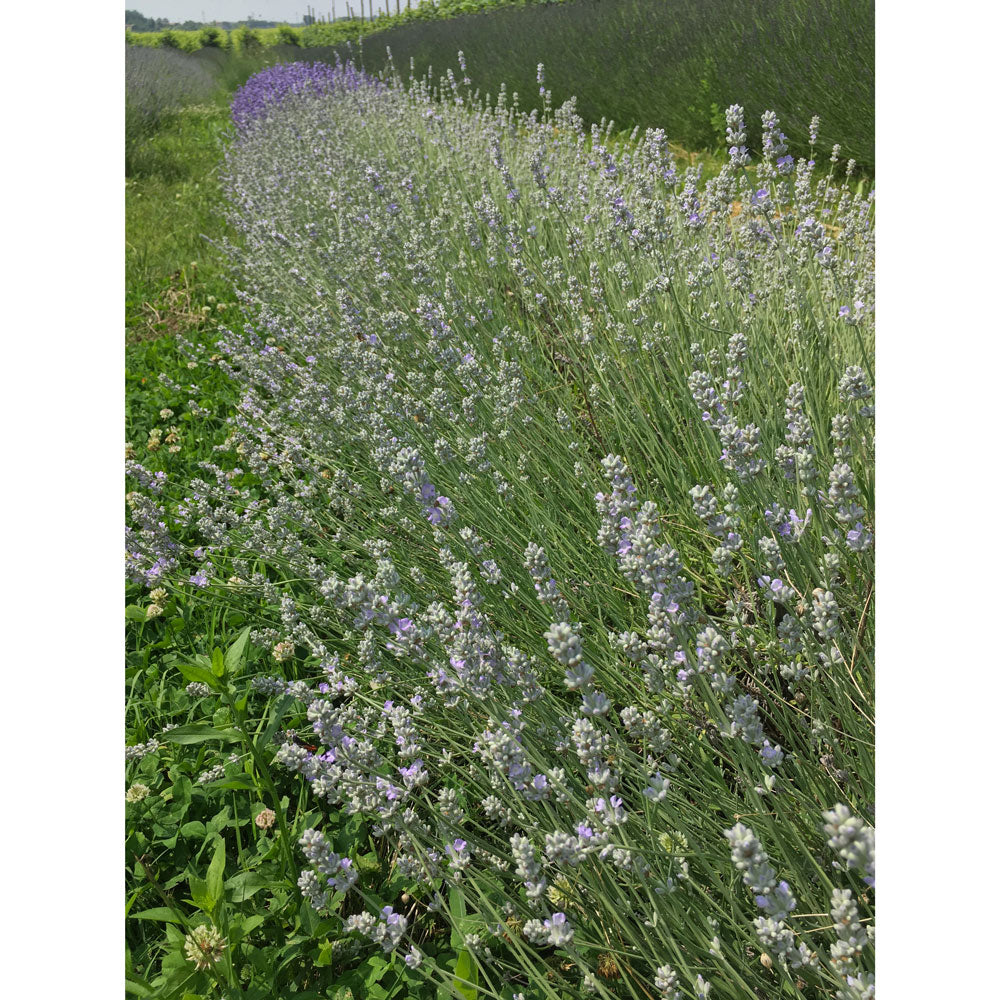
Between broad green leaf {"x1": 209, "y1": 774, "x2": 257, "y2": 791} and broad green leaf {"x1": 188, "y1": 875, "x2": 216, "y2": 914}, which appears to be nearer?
broad green leaf {"x1": 188, "y1": 875, "x2": 216, "y2": 914}

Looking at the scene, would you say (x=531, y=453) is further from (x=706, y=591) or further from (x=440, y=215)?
(x=440, y=215)

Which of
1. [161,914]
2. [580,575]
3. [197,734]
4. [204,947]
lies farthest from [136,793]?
[580,575]

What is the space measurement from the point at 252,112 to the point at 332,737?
31.9ft

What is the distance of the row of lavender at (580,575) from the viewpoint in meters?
0.88

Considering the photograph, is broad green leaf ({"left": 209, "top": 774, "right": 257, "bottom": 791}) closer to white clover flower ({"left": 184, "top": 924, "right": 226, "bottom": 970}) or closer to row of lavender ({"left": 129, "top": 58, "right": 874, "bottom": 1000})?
row of lavender ({"left": 129, "top": 58, "right": 874, "bottom": 1000})

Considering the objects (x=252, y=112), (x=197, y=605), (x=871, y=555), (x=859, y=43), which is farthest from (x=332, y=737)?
(x=252, y=112)

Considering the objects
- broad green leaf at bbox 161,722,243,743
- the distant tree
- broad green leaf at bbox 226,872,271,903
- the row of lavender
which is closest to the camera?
the row of lavender

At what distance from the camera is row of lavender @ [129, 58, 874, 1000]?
0.88m

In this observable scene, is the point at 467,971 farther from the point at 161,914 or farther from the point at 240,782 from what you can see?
the point at 240,782

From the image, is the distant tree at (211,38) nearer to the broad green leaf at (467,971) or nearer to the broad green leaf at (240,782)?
the broad green leaf at (240,782)

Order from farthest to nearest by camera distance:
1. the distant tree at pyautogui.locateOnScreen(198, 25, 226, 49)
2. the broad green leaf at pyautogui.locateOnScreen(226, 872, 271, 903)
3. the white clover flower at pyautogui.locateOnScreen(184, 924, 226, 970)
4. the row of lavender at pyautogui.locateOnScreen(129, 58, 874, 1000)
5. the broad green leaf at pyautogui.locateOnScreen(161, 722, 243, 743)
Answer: the distant tree at pyautogui.locateOnScreen(198, 25, 226, 49)
the broad green leaf at pyautogui.locateOnScreen(161, 722, 243, 743)
the broad green leaf at pyautogui.locateOnScreen(226, 872, 271, 903)
the white clover flower at pyautogui.locateOnScreen(184, 924, 226, 970)
the row of lavender at pyautogui.locateOnScreen(129, 58, 874, 1000)

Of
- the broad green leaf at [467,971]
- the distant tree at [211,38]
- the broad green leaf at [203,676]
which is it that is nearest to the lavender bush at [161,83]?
the distant tree at [211,38]

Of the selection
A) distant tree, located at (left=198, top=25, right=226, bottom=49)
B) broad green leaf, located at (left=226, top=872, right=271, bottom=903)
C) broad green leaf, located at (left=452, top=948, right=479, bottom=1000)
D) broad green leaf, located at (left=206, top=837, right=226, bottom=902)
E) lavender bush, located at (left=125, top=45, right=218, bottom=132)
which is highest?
distant tree, located at (left=198, top=25, right=226, bottom=49)

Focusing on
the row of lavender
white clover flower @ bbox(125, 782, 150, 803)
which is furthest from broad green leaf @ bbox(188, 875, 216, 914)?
white clover flower @ bbox(125, 782, 150, 803)
